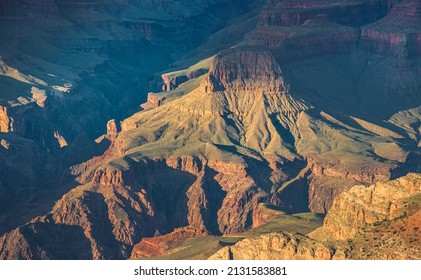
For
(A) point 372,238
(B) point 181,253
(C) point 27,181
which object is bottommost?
(C) point 27,181

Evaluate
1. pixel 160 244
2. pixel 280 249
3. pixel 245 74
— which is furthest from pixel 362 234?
pixel 245 74

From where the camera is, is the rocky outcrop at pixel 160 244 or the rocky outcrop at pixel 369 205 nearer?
the rocky outcrop at pixel 369 205

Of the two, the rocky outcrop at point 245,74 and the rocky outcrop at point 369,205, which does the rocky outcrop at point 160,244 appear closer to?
the rocky outcrop at point 369,205

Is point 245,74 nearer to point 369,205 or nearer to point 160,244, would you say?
point 160,244

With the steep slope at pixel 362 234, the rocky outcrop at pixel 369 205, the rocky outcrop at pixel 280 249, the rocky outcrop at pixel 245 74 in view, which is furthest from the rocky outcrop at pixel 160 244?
the rocky outcrop at pixel 245 74

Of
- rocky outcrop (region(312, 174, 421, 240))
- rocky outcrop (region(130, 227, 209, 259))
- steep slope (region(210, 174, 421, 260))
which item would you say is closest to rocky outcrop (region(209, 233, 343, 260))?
steep slope (region(210, 174, 421, 260))

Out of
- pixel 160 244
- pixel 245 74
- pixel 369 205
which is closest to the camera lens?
pixel 369 205

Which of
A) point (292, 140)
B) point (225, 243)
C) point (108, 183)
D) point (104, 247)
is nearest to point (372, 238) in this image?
point (225, 243)

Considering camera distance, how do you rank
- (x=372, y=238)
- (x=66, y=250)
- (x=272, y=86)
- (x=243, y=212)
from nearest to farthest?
(x=372, y=238) < (x=66, y=250) < (x=243, y=212) < (x=272, y=86)

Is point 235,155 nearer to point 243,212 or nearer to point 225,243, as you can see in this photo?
point 243,212
